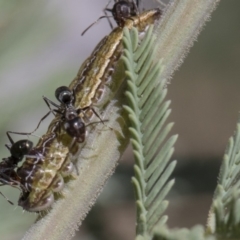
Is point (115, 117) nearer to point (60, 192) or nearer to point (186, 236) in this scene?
point (60, 192)

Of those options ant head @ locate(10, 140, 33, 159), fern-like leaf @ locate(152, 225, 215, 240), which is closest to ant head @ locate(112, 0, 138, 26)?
ant head @ locate(10, 140, 33, 159)

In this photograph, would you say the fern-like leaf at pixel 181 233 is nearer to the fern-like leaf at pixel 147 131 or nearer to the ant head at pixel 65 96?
the fern-like leaf at pixel 147 131

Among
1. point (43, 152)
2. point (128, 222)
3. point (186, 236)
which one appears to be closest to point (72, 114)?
point (43, 152)

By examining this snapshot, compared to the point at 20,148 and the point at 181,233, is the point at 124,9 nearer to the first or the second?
the point at 20,148

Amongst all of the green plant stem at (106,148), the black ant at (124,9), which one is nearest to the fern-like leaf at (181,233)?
the green plant stem at (106,148)

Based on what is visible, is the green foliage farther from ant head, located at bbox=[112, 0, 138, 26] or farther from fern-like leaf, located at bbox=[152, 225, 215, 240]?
ant head, located at bbox=[112, 0, 138, 26]

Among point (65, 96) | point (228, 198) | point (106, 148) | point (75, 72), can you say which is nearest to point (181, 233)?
point (228, 198)

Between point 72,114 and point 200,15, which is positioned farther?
point 72,114
